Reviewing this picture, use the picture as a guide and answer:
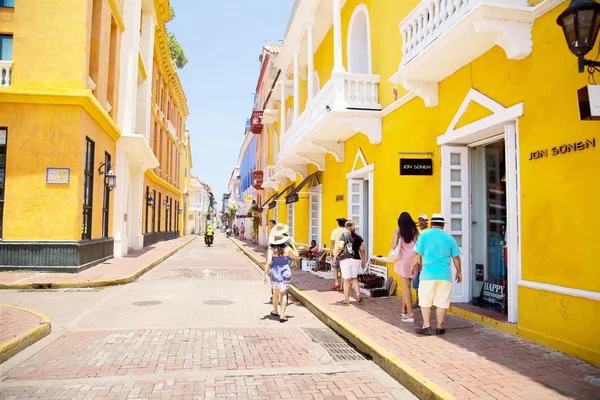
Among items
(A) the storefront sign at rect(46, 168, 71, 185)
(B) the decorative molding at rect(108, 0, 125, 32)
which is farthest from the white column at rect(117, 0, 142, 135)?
(A) the storefront sign at rect(46, 168, 71, 185)

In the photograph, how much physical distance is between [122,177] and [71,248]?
5882 millimetres

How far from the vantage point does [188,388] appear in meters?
4.57

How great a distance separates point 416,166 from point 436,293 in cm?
273

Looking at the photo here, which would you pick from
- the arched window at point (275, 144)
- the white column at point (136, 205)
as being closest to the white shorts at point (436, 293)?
the white column at point (136, 205)

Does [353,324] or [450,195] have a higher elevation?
[450,195]

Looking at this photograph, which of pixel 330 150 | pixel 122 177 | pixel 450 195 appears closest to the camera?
pixel 450 195

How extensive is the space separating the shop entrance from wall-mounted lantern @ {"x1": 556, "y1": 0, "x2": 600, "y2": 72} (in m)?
3.21

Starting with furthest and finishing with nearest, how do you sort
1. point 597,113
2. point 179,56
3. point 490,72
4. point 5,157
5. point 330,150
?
point 179,56 → point 330,150 → point 5,157 → point 490,72 → point 597,113

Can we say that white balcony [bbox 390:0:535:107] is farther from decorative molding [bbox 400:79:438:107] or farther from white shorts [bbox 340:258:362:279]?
white shorts [bbox 340:258:362:279]

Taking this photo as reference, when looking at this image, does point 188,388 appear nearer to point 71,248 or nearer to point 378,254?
point 378,254

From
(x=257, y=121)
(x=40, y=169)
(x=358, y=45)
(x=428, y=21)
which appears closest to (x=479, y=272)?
(x=428, y=21)

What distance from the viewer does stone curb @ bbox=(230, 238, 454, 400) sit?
4316 millimetres

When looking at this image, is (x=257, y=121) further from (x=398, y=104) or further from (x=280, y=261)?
(x=280, y=261)

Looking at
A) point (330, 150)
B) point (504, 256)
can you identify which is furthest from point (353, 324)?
point (330, 150)
